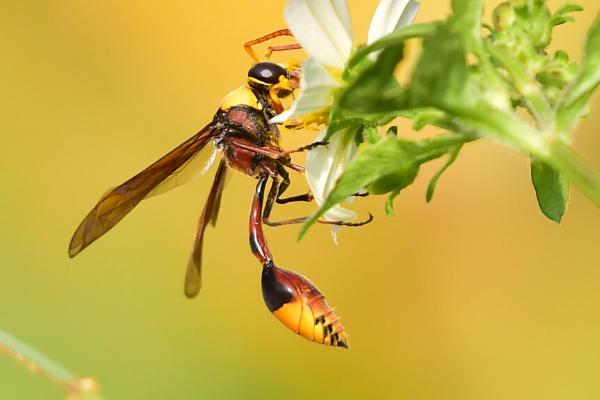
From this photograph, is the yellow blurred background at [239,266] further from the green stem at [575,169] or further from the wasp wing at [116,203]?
the green stem at [575,169]

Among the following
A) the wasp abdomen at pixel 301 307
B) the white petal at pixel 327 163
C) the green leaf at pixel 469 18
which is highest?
the green leaf at pixel 469 18

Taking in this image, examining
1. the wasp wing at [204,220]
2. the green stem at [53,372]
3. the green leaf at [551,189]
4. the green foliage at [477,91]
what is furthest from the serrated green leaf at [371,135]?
the wasp wing at [204,220]

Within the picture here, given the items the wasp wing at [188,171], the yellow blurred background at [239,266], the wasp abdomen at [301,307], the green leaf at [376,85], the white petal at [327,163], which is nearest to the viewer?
the green leaf at [376,85]

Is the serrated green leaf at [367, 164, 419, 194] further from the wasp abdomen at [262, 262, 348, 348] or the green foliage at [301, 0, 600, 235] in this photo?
the wasp abdomen at [262, 262, 348, 348]

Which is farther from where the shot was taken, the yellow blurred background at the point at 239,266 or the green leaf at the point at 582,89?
the yellow blurred background at the point at 239,266

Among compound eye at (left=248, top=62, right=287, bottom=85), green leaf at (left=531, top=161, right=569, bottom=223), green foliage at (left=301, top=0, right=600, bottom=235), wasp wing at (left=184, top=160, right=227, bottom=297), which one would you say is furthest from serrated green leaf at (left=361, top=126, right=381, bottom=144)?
wasp wing at (left=184, top=160, right=227, bottom=297)

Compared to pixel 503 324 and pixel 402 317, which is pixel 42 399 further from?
pixel 503 324

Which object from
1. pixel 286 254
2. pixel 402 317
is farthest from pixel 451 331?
pixel 286 254
